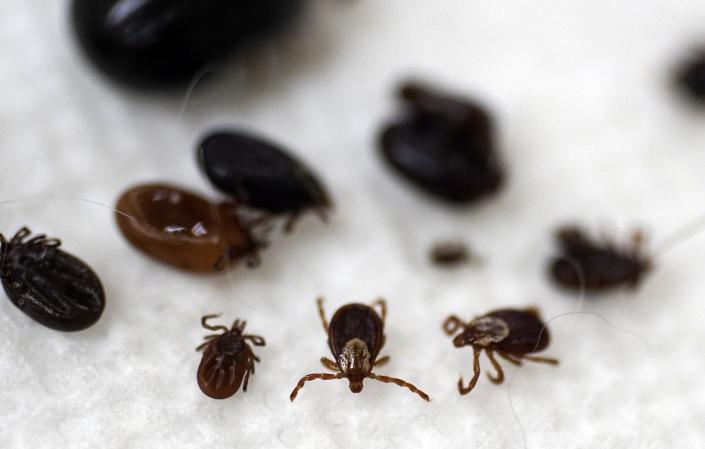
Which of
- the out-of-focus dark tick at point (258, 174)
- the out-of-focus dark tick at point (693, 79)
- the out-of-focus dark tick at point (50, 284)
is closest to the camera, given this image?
the out-of-focus dark tick at point (50, 284)

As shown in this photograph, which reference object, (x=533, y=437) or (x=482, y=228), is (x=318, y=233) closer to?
(x=482, y=228)

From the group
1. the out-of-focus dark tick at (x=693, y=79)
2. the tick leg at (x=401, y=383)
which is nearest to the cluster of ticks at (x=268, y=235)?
the tick leg at (x=401, y=383)

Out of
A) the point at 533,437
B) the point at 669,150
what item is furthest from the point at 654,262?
the point at 533,437

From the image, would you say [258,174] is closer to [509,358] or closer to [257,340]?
[257,340]

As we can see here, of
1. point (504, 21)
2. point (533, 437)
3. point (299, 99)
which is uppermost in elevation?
point (504, 21)

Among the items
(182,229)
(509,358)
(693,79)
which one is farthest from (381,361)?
(693,79)

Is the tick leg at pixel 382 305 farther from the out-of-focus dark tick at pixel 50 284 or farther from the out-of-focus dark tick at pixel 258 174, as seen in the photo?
the out-of-focus dark tick at pixel 50 284

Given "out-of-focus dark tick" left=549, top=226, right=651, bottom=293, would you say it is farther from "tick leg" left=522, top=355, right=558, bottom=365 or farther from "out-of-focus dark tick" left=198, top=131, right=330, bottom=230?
"out-of-focus dark tick" left=198, top=131, right=330, bottom=230
